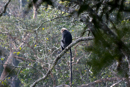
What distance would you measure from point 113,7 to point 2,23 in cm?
581

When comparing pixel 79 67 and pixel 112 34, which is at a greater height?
pixel 112 34

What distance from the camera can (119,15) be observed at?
1.69ft

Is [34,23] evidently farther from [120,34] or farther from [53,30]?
[120,34]

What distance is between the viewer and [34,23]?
5730 mm

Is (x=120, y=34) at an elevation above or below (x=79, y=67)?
above

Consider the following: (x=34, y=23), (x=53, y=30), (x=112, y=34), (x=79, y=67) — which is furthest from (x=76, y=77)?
(x=112, y=34)

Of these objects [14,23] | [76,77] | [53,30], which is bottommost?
[76,77]

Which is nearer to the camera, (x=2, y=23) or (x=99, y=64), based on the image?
(x=99, y=64)

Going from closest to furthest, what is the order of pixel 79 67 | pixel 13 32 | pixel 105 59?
pixel 105 59
pixel 79 67
pixel 13 32

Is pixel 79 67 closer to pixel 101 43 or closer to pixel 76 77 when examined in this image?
pixel 76 77

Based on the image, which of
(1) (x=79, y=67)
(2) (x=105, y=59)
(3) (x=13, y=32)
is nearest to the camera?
(2) (x=105, y=59)

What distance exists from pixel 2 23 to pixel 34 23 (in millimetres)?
1130

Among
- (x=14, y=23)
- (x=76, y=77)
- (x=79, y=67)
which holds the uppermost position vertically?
(x=14, y=23)

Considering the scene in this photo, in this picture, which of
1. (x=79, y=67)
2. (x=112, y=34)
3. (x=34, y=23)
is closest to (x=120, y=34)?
(x=112, y=34)
